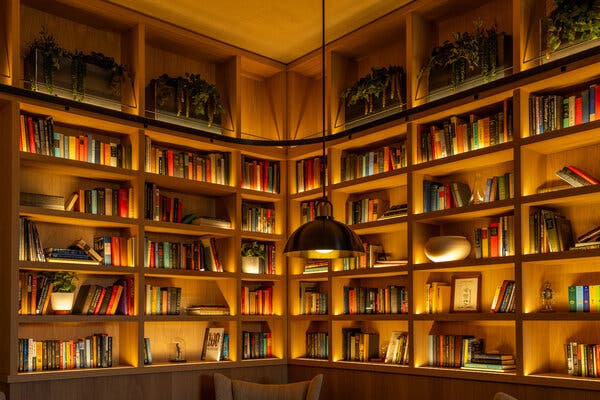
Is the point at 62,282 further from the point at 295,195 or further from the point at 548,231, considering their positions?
the point at 548,231

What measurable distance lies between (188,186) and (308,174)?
1.03 metres

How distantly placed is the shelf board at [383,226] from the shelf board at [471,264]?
349 millimetres

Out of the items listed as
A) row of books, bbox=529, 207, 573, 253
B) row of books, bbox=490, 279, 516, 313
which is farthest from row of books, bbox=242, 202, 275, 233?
row of books, bbox=529, 207, 573, 253

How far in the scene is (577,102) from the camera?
13.3ft

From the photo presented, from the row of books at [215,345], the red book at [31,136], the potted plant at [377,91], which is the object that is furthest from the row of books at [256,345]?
the red book at [31,136]

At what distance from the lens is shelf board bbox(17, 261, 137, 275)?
14.3 feet

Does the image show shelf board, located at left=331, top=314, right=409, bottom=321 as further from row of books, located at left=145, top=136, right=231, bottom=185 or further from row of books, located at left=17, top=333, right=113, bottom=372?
row of books, located at left=17, top=333, right=113, bottom=372

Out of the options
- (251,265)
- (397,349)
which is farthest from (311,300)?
(397,349)

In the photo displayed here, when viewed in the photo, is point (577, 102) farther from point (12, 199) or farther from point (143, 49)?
point (12, 199)

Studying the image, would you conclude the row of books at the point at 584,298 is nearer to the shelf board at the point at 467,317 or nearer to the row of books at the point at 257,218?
the shelf board at the point at 467,317

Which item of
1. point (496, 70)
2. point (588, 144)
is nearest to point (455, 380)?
point (588, 144)

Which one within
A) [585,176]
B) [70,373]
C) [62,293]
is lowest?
[70,373]

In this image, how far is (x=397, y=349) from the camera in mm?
4969

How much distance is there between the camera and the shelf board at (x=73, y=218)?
14.5ft
